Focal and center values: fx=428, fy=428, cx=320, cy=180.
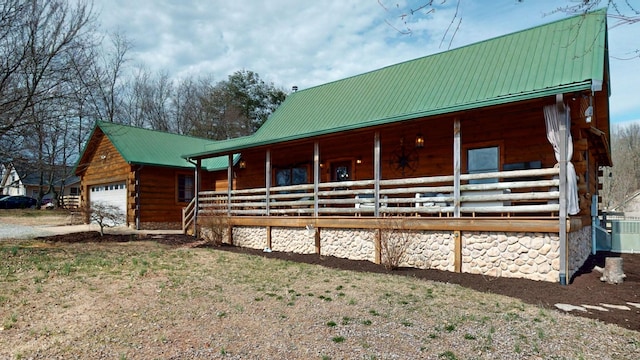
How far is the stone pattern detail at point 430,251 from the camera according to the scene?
30.0 ft

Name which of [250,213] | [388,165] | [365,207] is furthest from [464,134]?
[250,213]

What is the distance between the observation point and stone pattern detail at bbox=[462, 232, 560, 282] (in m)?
7.89

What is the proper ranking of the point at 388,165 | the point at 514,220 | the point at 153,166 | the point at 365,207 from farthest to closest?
the point at 153,166 → the point at 388,165 → the point at 365,207 → the point at 514,220

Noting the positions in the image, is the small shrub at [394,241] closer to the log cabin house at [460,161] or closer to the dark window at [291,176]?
the log cabin house at [460,161]

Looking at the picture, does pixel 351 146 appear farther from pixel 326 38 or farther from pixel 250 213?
pixel 326 38

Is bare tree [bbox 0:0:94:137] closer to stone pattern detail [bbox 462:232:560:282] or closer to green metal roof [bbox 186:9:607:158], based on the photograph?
green metal roof [bbox 186:9:607:158]

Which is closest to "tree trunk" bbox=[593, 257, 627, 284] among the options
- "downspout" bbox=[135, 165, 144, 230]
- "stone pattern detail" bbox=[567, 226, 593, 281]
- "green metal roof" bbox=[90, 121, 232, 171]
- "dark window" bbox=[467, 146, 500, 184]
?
"stone pattern detail" bbox=[567, 226, 593, 281]

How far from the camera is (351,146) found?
13828 millimetres

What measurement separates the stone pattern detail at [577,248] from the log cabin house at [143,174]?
→ 12651mm

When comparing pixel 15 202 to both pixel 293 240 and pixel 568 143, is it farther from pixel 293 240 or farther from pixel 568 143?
pixel 568 143

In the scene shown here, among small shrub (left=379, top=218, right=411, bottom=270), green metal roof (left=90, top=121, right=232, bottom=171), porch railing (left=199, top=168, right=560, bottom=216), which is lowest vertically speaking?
small shrub (left=379, top=218, right=411, bottom=270)

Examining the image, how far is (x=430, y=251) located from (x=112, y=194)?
53.4 ft

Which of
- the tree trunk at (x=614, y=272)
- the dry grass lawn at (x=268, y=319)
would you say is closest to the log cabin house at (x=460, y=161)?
the tree trunk at (x=614, y=272)

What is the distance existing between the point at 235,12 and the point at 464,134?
6.54 meters
